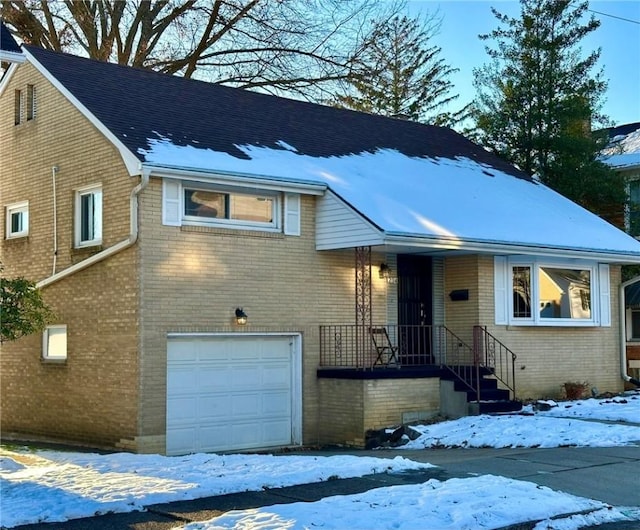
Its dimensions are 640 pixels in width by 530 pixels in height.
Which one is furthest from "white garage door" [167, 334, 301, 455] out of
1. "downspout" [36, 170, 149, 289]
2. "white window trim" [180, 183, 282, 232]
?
"white window trim" [180, 183, 282, 232]

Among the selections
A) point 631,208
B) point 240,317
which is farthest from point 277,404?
point 631,208

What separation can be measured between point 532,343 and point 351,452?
587 cm

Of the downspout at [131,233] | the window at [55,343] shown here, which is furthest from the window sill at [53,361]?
the downspout at [131,233]

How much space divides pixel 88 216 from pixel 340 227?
4547 millimetres

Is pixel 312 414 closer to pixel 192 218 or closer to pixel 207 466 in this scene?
pixel 192 218

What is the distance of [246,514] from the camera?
8570 mm

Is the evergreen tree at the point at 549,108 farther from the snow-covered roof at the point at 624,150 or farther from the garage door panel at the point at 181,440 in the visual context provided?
the garage door panel at the point at 181,440

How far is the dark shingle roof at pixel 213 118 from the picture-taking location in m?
16.9

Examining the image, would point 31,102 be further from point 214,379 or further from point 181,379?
point 214,379

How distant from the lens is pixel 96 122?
53.3 ft

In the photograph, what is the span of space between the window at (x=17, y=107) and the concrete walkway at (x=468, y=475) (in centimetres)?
991

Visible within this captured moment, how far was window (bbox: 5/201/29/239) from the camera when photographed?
18656 millimetres

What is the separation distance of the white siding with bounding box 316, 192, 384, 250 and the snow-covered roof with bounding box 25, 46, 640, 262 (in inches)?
7.3

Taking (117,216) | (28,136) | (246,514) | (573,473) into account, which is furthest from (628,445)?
(28,136)
